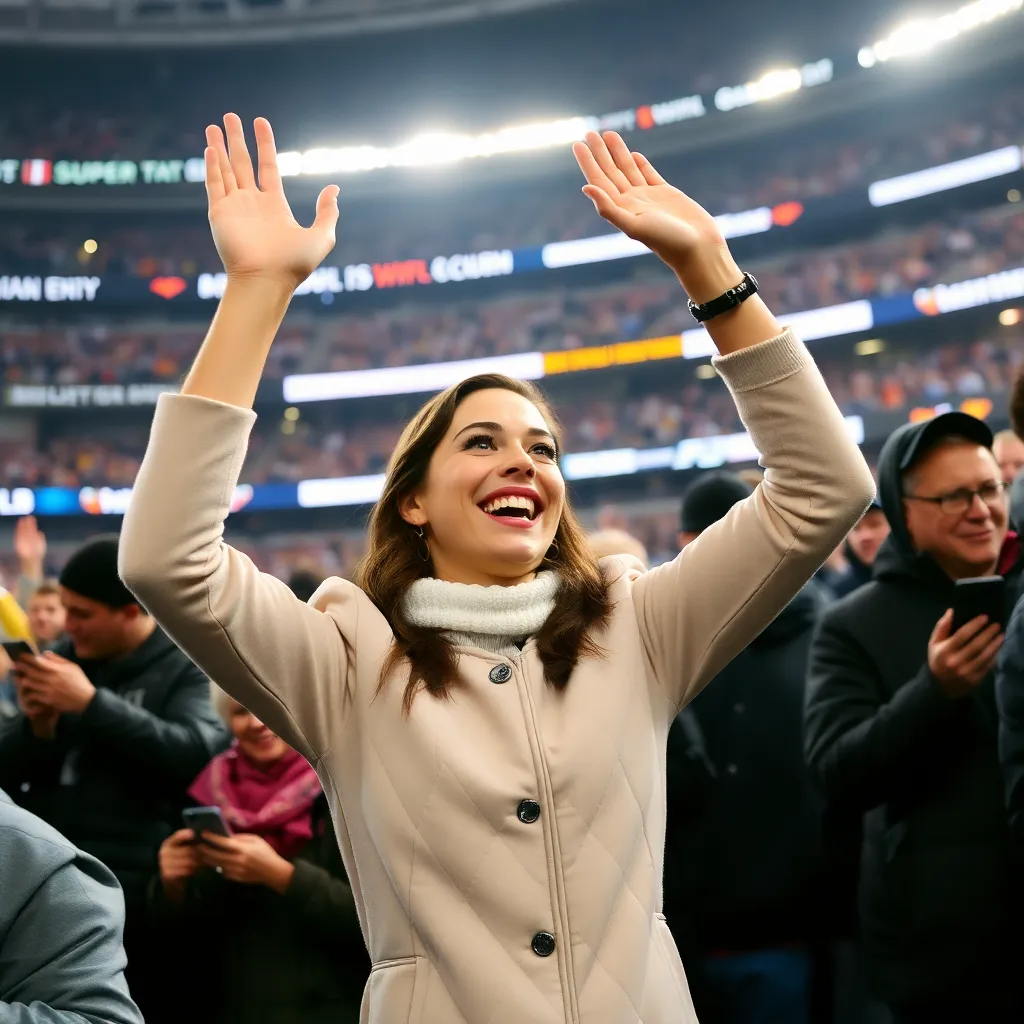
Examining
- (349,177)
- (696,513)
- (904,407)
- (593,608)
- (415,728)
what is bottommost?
(415,728)

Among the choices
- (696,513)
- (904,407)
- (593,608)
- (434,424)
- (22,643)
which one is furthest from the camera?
(904,407)

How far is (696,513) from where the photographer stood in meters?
4.04

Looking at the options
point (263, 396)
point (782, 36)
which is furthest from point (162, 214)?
point (782, 36)

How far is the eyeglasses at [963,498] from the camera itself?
2957 millimetres

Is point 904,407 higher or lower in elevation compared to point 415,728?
higher

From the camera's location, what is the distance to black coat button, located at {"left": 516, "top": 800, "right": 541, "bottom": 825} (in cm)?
170

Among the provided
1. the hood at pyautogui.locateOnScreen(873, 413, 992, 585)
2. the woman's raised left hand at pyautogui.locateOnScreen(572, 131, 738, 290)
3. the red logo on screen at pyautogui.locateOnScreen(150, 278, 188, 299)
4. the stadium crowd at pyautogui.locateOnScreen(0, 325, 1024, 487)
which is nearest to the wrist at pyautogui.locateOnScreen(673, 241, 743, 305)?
the woman's raised left hand at pyautogui.locateOnScreen(572, 131, 738, 290)

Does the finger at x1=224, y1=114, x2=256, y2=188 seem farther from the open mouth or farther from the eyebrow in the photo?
the open mouth

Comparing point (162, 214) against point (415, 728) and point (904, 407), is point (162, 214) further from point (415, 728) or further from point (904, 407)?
point (415, 728)

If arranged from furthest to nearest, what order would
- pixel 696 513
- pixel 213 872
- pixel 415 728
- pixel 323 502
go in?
1. pixel 323 502
2. pixel 696 513
3. pixel 213 872
4. pixel 415 728

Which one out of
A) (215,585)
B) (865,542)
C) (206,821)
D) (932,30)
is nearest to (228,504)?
(215,585)

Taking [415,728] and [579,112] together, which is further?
[579,112]

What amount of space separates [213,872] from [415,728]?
5.04ft

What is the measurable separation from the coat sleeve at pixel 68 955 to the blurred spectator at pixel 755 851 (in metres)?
1.96
